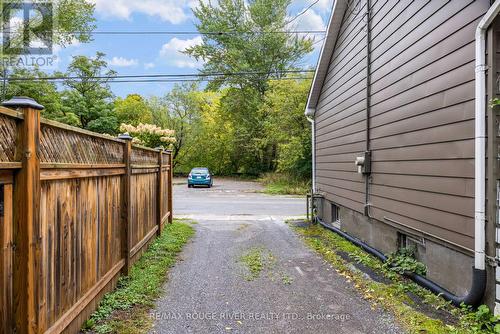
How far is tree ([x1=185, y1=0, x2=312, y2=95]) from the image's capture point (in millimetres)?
24797

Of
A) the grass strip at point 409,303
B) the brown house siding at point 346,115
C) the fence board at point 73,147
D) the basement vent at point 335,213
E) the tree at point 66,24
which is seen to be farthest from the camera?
the tree at point 66,24

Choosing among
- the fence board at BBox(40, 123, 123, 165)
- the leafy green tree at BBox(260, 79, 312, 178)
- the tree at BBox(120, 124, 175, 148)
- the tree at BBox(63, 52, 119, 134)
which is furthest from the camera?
the tree at BBox(63, 52, 119, 134)

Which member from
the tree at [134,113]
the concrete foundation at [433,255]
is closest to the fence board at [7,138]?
the concrete foundation at [433,255]

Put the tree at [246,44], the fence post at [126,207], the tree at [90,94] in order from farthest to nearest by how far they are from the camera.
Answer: the tree at [90,94]
the tree at [246,44]
the fence post at [126,207]

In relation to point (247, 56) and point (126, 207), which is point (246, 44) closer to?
point (247, 56)

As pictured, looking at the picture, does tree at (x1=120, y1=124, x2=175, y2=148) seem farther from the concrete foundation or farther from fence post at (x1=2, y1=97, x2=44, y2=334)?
fence post at (x1=2, y1=97, x2=44, y2=334)

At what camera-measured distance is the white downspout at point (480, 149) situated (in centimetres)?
281

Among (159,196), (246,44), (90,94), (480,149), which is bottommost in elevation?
(159,196)

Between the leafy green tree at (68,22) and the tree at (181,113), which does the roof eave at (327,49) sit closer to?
the leafy green tree at (68,22)

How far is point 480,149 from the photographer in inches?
112

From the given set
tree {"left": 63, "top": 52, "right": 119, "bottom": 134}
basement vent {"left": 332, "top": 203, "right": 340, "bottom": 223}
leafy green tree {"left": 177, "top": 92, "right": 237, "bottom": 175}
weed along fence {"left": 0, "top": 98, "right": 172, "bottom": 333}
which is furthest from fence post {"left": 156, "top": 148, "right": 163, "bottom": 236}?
tree {"left": 63, "top": 52, "right": 119, "bottom": 134}

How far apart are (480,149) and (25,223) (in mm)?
3511

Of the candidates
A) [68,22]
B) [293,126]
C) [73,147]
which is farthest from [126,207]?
[68,22]

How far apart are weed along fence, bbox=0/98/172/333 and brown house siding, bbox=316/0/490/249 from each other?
3.52 meters
